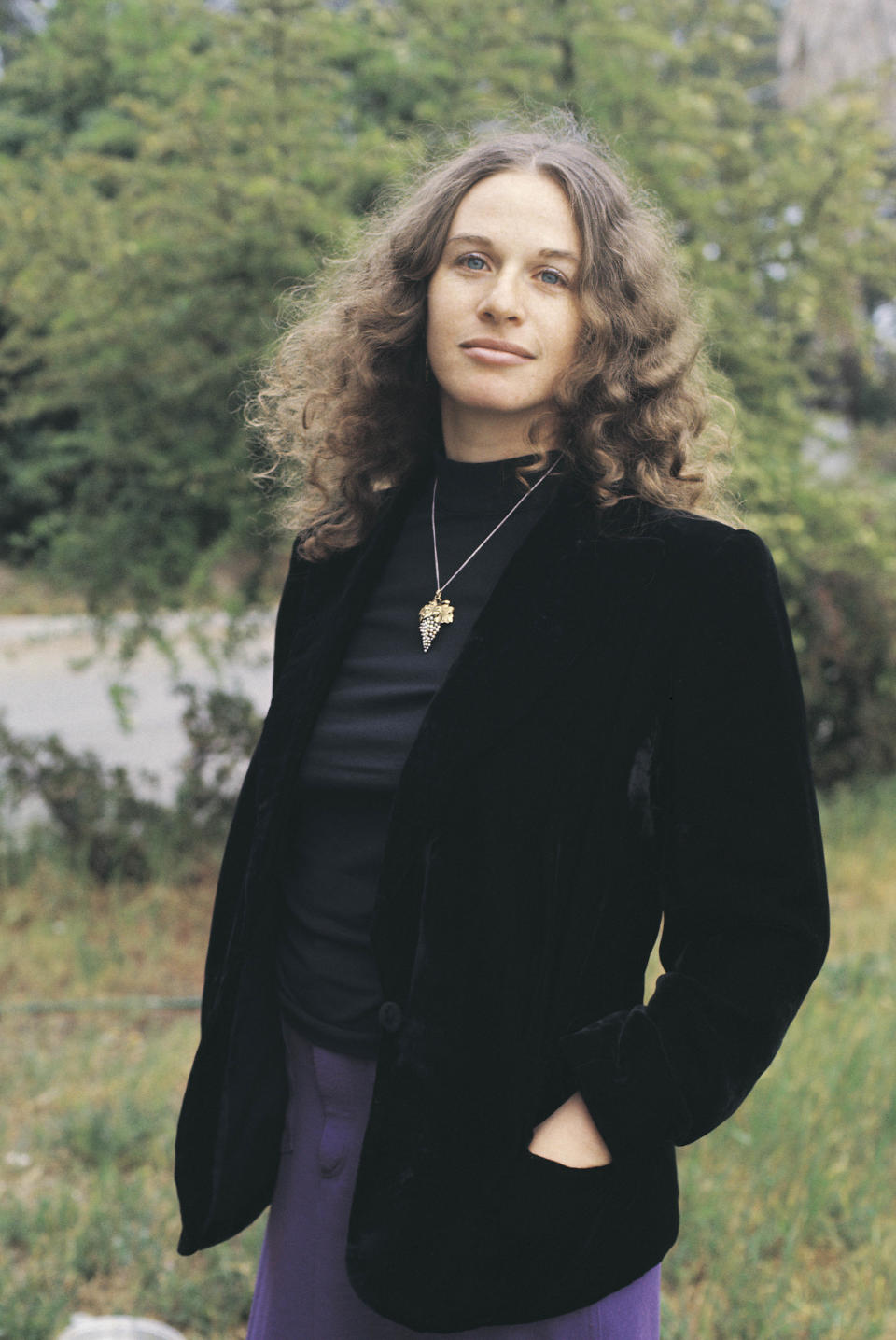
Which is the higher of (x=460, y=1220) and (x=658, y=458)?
(x=658, y=458)

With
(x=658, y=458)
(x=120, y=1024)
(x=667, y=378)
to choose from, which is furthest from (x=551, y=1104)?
(x=120, y=1024)

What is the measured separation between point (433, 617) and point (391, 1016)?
50 centimetres

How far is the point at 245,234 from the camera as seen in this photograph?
4.57 m

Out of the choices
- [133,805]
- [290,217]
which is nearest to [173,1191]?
[133,805]

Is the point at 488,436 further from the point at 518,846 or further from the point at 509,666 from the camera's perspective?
the point at 518,846

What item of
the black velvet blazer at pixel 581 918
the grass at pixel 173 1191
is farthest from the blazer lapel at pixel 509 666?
the grass at pixel 173 1191

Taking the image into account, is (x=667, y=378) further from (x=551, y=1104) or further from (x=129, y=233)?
(x=129, y=233)

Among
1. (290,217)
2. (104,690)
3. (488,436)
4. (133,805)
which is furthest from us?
(104,690)

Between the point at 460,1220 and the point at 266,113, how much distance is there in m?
4.65

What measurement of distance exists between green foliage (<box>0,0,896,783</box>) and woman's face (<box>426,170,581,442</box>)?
3134 mm

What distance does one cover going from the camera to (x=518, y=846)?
4.27 feet

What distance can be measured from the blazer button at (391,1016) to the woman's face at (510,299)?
0.75 metres

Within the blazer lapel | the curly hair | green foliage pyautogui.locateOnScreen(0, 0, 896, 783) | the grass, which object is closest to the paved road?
green foliage pyautogui.locateOnScreen(0, 0, 896, 783)

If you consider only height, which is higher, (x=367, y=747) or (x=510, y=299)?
(x=510, y=299)
